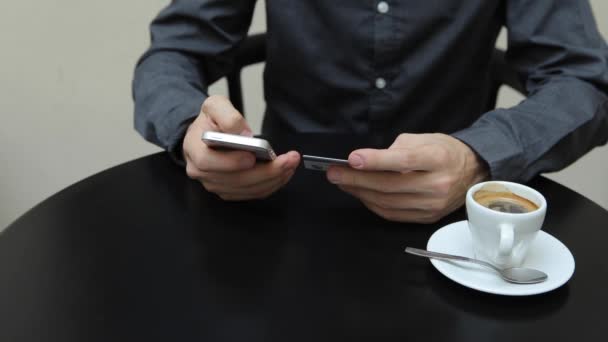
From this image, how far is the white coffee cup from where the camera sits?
22.2 inches

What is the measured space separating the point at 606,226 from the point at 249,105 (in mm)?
1133

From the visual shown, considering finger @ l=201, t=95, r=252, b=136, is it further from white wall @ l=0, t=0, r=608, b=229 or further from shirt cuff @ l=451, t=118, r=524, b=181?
white wall @ l=0, t=0, r=608, b=229

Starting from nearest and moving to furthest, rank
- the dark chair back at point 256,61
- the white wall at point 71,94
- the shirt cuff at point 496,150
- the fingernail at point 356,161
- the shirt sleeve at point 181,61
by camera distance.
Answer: the fingernail at point 356,161 < the shirt cuff at point 496,150 < the shirt sleeve at point 181,61 < the dark chair back at point 256,61 < the white wall at point 71,94

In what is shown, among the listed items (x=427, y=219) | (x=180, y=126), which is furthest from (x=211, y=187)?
(x=427, y=219)

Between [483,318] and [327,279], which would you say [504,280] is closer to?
[483,318]

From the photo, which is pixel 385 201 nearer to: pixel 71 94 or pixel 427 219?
pixel 427 219

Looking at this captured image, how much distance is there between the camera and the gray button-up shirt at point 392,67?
84cm

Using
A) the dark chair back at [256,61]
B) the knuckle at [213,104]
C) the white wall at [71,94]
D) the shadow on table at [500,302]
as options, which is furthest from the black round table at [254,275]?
the white wall at [71,94]

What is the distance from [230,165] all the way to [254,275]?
0.14 meters

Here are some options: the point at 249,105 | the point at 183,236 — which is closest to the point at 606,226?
the point at 183,236

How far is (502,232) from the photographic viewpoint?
1.84 ft

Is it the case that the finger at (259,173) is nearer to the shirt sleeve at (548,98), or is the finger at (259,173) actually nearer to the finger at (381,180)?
the finger at (381,180)

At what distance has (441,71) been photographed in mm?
1031

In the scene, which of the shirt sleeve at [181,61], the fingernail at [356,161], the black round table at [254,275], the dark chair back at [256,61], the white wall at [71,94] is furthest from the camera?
the white wall at [71,94]
